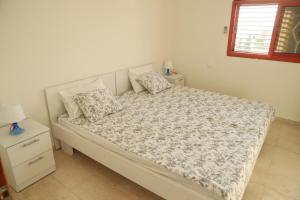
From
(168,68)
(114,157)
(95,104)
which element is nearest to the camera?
(114,157)

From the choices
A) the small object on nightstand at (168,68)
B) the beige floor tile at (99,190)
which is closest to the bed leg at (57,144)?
the beige floor tile at (99,190)

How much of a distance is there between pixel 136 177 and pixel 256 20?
3111 millimetres

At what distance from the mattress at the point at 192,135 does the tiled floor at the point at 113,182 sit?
35 cm

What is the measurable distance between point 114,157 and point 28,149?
2.75ft

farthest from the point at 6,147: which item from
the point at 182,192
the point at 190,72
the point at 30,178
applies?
the point at 190,72

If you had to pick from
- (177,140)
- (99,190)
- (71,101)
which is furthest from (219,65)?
(99,190)

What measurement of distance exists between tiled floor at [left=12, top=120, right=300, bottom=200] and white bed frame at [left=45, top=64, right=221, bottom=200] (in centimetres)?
20

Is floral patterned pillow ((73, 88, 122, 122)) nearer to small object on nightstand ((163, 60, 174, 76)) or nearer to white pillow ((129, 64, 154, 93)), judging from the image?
white pillow ((129, 64, 154, 93))

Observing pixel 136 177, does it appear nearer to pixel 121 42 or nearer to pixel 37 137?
pixel 37 137

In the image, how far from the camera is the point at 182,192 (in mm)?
1687

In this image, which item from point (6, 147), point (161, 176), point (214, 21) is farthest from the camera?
point (214, 21)

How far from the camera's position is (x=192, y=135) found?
2.22 metres

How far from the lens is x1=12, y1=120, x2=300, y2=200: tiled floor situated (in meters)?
2.10

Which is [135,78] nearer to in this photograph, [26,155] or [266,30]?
[26,155]
